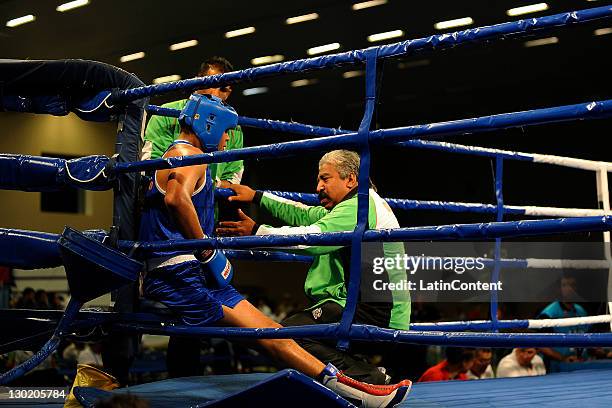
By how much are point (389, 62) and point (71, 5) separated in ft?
13.1

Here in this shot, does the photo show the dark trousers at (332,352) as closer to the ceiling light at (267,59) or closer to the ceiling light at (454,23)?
the ceiling light at (454,23)

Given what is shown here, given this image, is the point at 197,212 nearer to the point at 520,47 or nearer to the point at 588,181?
the point at 520,47

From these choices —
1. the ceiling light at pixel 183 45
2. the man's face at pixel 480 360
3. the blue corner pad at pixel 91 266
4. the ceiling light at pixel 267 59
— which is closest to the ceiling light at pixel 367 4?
the ceiling light at pixel 267 59

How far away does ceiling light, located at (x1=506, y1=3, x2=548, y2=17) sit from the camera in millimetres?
8109

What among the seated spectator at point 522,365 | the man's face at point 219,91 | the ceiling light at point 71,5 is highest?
the ceiling light at point 71,5

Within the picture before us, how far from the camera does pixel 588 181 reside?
11914 millimetres

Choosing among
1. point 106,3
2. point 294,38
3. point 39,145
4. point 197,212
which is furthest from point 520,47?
point 197,212

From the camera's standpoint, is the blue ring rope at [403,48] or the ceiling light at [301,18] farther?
the ceiling light at [301,18]

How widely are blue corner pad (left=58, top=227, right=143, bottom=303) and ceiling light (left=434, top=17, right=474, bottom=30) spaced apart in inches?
274

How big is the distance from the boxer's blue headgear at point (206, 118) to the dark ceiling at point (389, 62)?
505 cm

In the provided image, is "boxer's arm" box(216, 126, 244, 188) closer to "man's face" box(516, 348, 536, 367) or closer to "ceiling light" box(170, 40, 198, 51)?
"man's face" box(516, 348, 536, 367)

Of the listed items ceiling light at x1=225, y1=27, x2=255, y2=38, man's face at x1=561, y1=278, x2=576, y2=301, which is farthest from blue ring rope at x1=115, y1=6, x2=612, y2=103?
ceiling light at x1=225, y1=27, x2=255, y2=38

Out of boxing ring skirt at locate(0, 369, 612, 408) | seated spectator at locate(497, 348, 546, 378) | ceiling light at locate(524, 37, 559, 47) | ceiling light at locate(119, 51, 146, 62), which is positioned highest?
ceiling light at locate(119, 51, 146, 62)
